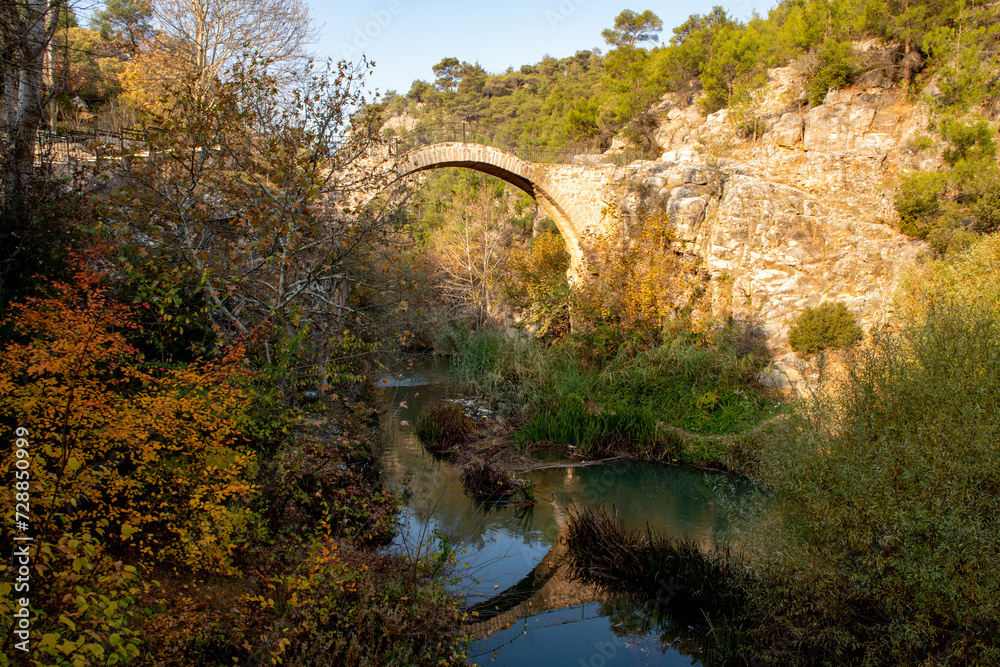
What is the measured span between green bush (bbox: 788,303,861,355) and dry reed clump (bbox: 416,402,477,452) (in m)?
6.14

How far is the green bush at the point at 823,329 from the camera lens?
10.1 meters

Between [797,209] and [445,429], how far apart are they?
28.3ft

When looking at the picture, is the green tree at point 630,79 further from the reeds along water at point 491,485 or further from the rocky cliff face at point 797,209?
the reeds along water at point 491,485

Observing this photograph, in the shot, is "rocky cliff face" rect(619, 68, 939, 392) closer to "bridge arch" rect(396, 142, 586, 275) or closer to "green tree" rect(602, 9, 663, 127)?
"bridge arch" rect(396, 142, 586, 275)

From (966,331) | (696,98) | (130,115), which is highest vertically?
(696,98)

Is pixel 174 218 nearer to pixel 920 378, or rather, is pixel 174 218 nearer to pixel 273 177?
pixel 273 177

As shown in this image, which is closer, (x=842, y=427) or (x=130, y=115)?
(x=842, y=427)

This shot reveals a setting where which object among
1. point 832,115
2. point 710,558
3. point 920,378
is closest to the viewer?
point 920,378

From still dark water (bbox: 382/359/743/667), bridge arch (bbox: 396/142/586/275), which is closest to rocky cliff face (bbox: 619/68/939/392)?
bridge arch (bbox: 396/142/586/275)

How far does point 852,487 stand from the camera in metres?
3.47

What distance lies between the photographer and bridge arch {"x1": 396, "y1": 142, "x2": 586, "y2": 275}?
44.9 feet

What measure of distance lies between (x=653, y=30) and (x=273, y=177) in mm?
24189

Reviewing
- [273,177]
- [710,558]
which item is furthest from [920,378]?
[273,177]

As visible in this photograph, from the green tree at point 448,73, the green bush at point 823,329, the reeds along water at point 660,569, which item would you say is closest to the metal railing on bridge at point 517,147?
the green bush at point 823,329
